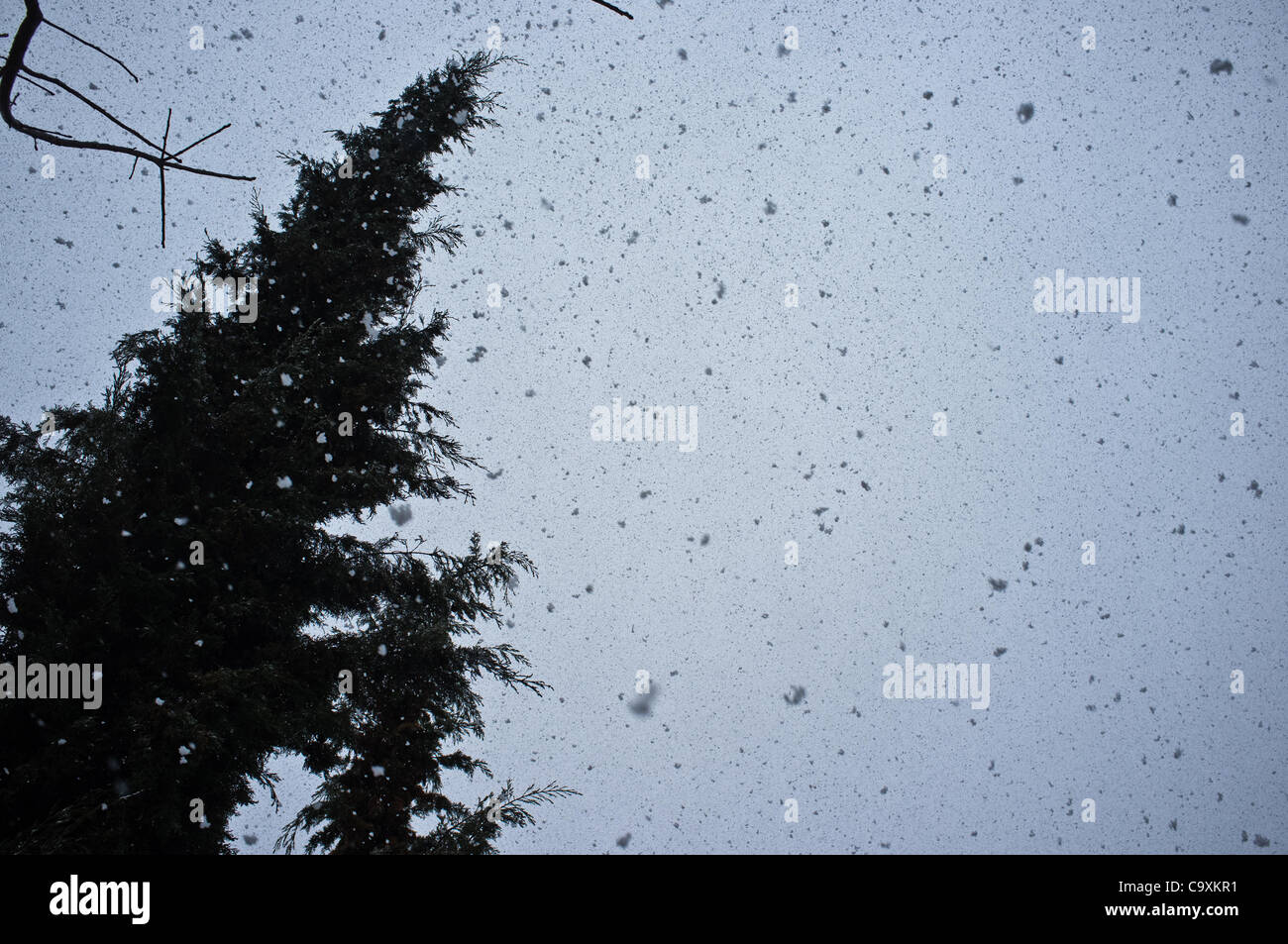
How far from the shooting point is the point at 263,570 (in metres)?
5.96

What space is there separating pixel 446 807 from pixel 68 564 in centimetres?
353

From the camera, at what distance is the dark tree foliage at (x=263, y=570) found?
189 inches

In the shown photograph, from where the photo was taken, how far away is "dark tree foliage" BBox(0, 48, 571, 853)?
4793mm

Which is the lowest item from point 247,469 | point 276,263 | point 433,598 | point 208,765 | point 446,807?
point 446,807

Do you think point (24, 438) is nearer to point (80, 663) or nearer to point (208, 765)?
point (80, 663)

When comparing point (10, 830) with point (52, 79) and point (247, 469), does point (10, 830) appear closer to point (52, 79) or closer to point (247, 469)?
point (247, 469)

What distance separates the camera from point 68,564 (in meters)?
5.15

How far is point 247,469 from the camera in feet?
19.8
